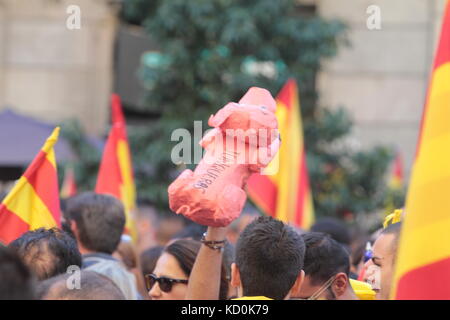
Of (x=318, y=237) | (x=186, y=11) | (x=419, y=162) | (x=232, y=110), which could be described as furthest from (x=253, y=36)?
(x=419, y=162)

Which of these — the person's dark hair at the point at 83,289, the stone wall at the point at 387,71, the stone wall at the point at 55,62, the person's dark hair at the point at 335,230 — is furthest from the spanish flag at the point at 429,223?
the stone wall at the point at 55,62

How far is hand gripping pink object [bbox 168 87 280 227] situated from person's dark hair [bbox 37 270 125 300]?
1.22ft

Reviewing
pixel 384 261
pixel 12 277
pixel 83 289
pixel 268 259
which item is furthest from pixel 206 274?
pixel 12 277

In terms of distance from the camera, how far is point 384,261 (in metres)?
4.06

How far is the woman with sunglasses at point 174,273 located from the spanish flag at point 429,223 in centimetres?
156

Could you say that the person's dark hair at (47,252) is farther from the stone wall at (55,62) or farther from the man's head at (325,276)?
the stone wall at (55,62)

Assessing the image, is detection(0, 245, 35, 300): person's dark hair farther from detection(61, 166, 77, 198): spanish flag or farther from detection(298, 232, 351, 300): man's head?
detection(61, 166, 77, 198): spanish flag

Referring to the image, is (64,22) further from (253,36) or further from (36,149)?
(253,36)

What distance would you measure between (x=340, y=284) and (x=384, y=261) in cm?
20

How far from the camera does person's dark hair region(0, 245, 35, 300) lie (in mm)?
2139

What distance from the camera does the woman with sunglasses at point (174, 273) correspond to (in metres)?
4.26

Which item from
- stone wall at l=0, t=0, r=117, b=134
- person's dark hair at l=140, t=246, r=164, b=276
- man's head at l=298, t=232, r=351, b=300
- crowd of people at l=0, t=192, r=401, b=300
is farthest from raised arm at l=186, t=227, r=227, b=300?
stone wall at l=0, t=0, r=117, b=134

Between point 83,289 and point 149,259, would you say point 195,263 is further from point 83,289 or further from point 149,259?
point 149,259

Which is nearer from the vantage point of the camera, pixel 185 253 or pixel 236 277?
pixel 236 277
